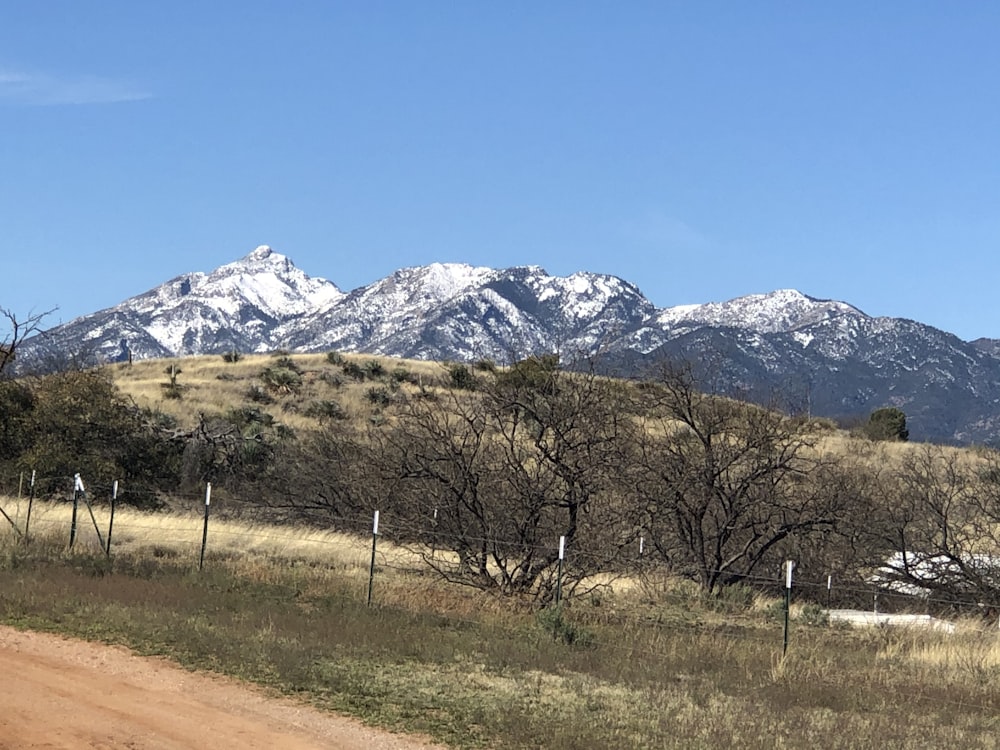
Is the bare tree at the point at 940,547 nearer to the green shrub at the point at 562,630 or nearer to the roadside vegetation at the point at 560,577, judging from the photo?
the roadside vegetation at the point at 560,577

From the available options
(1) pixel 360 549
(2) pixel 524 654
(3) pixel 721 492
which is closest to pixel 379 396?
(1) pixel 360 549

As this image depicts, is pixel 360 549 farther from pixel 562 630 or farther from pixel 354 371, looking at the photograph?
pixel 354 371

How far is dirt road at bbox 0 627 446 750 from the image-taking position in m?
8.91

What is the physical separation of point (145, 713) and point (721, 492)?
14.1m

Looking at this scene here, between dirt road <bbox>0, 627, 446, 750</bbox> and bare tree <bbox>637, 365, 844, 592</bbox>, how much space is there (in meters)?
11.6

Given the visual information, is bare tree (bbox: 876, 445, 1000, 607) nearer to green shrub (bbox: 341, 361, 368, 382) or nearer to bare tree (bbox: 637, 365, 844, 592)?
bare tree (bbox: 637, 365, 844, 592)

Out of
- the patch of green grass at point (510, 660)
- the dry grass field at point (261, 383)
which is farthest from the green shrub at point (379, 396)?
the patch of green grass at point (510, 660)

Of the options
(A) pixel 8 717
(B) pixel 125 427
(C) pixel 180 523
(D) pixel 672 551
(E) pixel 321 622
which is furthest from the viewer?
(B) pixel 125 427

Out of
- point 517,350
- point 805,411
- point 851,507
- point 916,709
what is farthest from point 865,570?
point 916,709

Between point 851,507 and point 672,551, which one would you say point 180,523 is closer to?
point 672,551

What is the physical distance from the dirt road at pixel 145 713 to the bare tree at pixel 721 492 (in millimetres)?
11609

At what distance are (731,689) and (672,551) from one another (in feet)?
33.3

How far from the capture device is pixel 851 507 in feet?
72.7

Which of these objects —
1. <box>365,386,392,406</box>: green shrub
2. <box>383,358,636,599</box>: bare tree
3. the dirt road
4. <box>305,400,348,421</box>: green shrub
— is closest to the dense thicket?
<box>383,358,636,599</box>: bare tree
